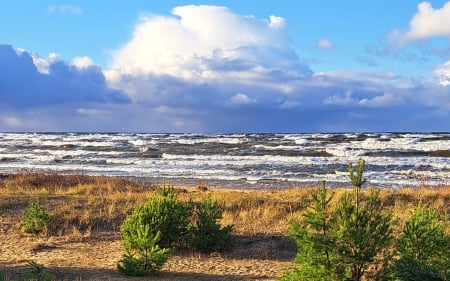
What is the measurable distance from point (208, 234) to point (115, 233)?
259cm

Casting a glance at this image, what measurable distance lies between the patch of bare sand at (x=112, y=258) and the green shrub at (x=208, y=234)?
230 mm

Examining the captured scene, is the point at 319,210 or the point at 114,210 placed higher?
the point at 319,210

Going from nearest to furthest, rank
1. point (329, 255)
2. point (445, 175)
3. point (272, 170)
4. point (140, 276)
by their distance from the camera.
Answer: point (329, 255) < point (140, 276) < point (445, 175) < point (272, 170)

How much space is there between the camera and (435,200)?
15.7m

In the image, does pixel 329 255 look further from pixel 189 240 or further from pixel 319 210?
pixel 189 240

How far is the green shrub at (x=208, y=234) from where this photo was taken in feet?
36.6

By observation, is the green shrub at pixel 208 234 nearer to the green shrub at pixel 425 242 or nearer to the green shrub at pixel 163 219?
the green shrub at pixel 163 219

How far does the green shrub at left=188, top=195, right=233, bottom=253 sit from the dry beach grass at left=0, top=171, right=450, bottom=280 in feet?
0.74

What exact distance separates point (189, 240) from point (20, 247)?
3.58 m

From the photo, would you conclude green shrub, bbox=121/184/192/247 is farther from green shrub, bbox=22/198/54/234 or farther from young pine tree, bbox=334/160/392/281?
young pine tree, bbox=334/160/392/281

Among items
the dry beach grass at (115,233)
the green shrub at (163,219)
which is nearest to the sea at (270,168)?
the dry beach grass at (115,233)

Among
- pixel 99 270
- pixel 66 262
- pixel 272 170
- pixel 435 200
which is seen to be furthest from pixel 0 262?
pixel 272 170

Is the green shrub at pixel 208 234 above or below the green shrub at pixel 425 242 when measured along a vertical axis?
below

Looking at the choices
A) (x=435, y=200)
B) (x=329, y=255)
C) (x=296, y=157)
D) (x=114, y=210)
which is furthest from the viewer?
(x=296, y=157)
